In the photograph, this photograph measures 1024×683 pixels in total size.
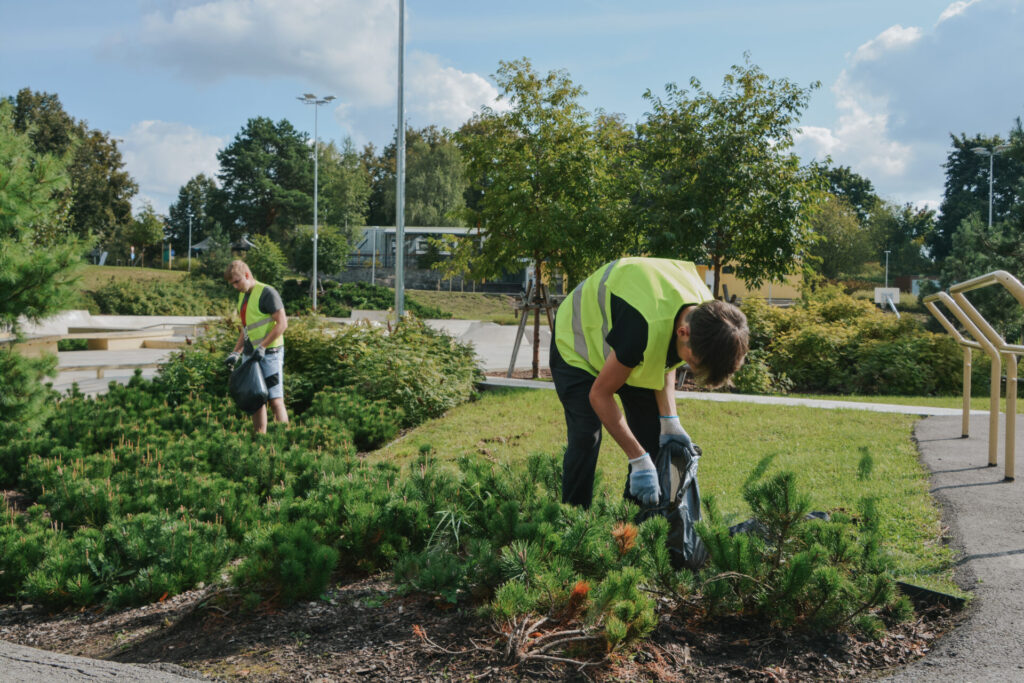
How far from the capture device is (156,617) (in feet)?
11.5

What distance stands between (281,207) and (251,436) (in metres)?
57.3

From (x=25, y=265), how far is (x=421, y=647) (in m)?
5.61

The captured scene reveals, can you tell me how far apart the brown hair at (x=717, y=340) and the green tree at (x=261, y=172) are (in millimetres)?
60112

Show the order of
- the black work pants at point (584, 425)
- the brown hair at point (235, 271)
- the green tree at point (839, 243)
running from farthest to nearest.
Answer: the green tree at point (839, 243) → the brown hair at point (235, 271) → the black work pants at point (584, 425)

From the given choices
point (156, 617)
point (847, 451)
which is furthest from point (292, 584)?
point (847, 451)

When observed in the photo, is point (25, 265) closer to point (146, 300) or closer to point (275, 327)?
point (275, 327)

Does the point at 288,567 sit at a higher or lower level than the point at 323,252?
lower

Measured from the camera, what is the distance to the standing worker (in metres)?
7.22

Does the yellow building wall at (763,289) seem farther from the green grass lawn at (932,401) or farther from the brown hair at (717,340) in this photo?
the brown hair at (717,340)

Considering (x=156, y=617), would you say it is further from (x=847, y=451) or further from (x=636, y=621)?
(x=847, y=451)

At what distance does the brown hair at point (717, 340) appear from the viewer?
110 inches

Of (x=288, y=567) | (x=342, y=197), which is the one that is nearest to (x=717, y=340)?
(x=288, y=567)

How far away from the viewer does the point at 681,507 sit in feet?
10.5

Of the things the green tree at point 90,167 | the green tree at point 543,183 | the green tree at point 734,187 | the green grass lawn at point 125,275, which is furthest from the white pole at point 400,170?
the green tree at point 90,167
